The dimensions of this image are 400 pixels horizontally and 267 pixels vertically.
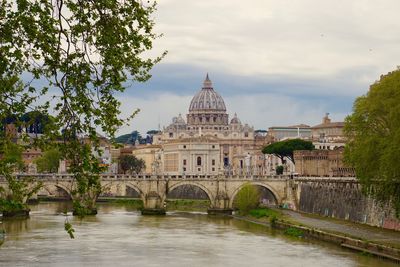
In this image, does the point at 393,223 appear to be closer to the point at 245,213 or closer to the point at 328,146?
the point at 245,213

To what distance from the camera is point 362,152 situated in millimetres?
41531

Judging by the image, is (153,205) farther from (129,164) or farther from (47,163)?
(129,164)

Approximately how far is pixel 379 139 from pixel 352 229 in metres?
6.01

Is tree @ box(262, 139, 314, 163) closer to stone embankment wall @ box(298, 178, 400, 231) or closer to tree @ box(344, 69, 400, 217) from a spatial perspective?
stone embankment wall @ box(298, 178, 400, 231)

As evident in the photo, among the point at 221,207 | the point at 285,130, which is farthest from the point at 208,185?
the point at 285,130

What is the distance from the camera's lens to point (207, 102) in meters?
188

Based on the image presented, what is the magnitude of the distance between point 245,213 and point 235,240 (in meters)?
20.1

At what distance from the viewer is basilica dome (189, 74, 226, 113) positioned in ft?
614

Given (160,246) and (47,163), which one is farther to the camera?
(47,163)

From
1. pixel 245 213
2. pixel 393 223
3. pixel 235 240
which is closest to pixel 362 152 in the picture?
pixel 393 223

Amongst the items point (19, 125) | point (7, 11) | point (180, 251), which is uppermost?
point (7, 11)

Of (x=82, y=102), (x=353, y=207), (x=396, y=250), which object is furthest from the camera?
(x=353, y=207)

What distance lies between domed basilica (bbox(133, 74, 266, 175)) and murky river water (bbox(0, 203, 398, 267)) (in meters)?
72.4

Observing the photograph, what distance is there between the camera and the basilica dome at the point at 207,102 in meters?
187
